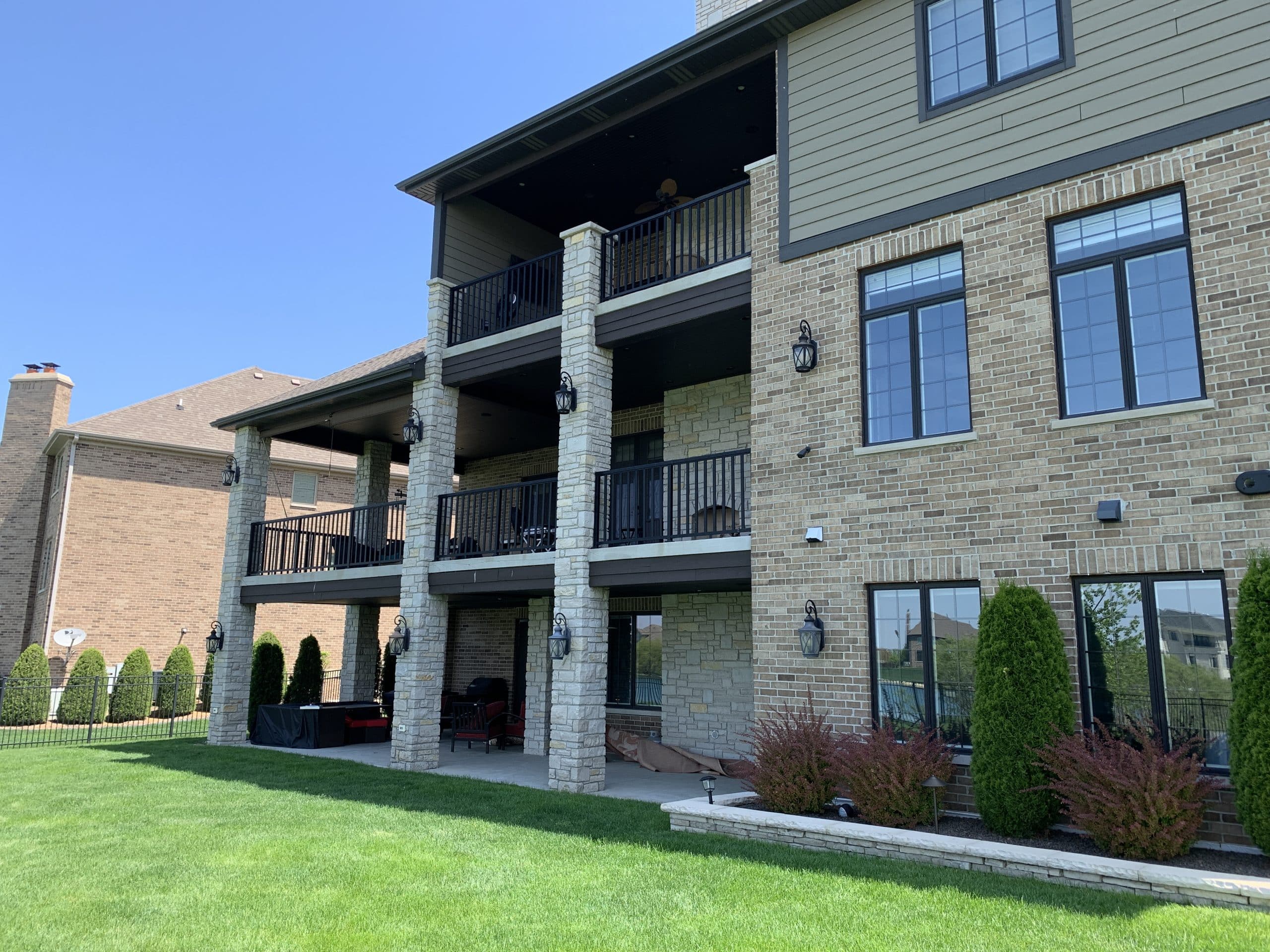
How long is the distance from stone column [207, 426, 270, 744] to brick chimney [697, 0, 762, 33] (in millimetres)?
11659

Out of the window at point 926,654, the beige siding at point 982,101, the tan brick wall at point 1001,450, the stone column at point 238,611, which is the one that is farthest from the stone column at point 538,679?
the beige siding at point 982,101

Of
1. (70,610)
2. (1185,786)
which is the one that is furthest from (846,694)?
(70,610)

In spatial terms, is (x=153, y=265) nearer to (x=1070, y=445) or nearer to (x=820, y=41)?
(x=820, y=41)

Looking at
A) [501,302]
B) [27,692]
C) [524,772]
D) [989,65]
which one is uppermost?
[989,65]

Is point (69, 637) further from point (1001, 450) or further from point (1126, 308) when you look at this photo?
point (1126, 308)

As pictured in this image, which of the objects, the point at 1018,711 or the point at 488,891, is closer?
the point at 488,891

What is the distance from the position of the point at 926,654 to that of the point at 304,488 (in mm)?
23534

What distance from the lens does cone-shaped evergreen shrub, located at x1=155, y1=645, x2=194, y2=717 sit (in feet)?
76.4

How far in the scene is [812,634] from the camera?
9.09m

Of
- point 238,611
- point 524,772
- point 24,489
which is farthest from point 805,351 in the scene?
point 24,489

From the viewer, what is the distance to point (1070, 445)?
25.9ft

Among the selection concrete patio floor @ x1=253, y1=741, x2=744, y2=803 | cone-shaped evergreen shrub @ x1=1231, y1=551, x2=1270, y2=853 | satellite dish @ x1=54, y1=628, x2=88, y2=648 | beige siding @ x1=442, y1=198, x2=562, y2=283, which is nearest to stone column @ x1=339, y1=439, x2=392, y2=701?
concrete patio floor @ x1=253, y1=741, x2=744, y2=803

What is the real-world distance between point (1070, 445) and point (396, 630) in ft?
33.1

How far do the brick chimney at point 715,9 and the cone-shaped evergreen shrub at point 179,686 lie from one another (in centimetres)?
1994
